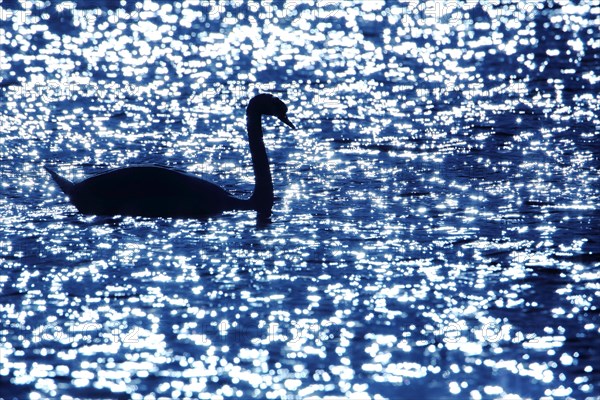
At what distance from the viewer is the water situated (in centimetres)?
1056

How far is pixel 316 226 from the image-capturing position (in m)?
15.1

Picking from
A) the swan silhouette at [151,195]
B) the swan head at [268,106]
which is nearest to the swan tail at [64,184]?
the swan silhouette at [151,195]

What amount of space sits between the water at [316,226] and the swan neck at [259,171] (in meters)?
0.36

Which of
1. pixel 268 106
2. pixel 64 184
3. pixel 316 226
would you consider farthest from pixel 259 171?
pixel 64 184

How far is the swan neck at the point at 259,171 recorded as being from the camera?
16.0m

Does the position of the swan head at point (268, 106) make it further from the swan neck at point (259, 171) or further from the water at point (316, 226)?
the water at point (316, 226)

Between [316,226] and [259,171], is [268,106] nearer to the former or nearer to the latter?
[259,171]

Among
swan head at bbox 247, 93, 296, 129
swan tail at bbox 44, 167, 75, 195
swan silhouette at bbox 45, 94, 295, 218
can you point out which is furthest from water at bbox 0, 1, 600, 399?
swan head at bbox 247, 93, 296, 129

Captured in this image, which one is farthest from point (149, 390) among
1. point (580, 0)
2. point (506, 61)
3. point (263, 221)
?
point (580, 0)

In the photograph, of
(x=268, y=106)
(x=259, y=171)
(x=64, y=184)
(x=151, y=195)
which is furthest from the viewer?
(x=268, y=106)

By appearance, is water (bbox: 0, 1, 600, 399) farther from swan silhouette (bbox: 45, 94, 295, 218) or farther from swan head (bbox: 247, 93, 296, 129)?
swan head (bbox: 247, 93, 296, 129)

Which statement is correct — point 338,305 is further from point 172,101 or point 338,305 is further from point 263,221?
point 172,101

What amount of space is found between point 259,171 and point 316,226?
55.9 inches

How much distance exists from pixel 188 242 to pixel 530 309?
4.12m
